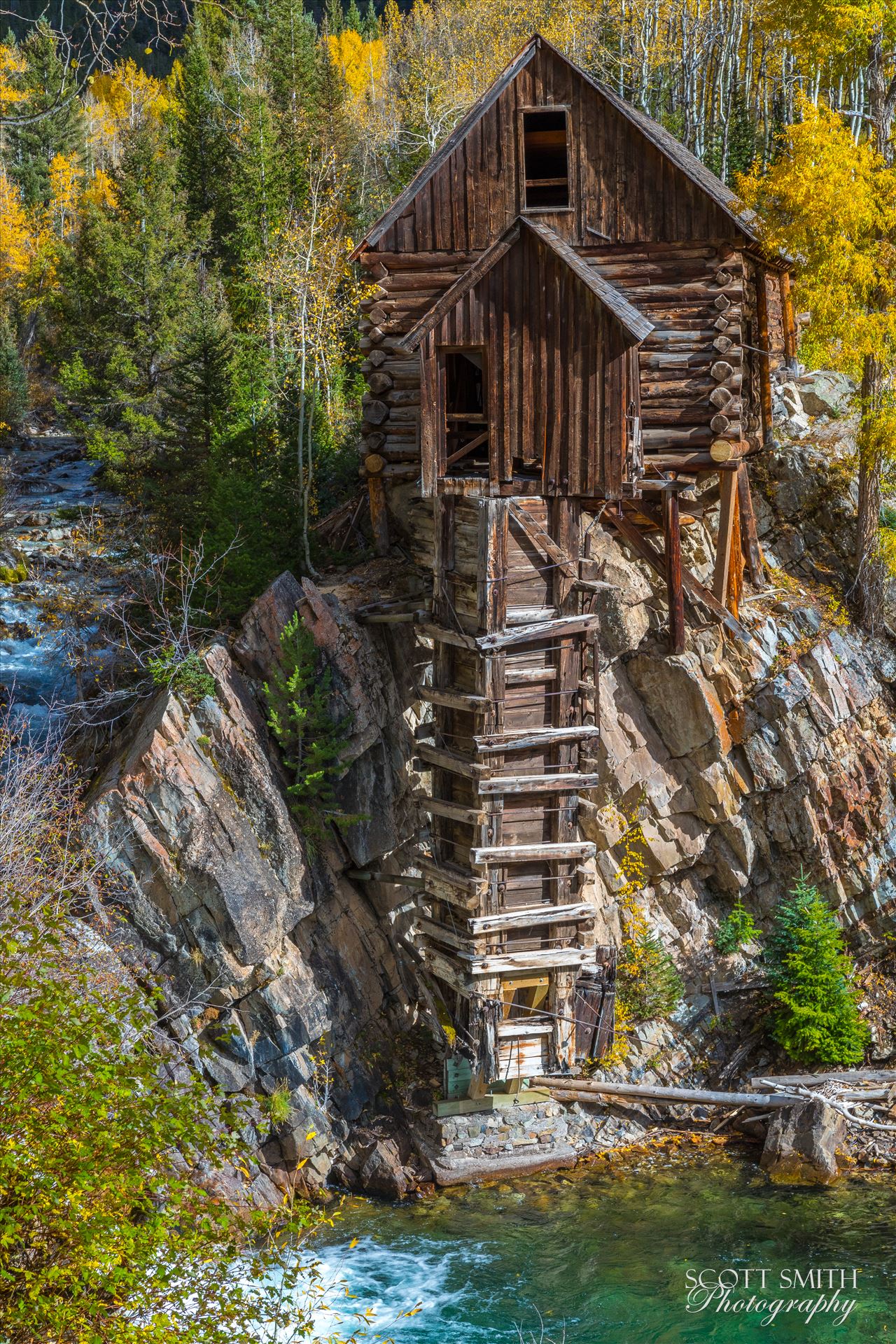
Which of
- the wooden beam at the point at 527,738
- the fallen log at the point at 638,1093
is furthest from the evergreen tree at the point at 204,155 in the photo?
the fallen log at the point at 638,1093

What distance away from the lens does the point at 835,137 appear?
805 inches

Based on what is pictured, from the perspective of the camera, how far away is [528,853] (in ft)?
60.4

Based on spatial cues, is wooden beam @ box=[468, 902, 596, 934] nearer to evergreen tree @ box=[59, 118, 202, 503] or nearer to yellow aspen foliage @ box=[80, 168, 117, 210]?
evergreen tree @ box=[59, 118, 202, 503]

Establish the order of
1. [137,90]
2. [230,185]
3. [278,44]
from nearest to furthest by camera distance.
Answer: [230,185], [278,44], [137,90]

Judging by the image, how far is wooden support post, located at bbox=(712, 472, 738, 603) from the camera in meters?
20.0

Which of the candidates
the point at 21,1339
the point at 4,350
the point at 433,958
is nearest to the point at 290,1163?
the point at 433,958

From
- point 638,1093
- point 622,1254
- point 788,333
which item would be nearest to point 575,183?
point 788,333

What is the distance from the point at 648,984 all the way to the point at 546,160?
14.1 meters

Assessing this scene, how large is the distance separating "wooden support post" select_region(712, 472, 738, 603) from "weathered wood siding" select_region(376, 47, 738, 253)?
12.6ft

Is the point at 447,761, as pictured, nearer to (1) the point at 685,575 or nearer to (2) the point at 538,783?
(2) the point at 538,783

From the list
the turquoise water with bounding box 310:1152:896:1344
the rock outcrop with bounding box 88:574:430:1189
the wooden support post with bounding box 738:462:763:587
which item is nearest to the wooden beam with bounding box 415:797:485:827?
the rock outcrop with bounding box 88:574:430:1189

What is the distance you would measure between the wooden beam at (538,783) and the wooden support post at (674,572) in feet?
10.9

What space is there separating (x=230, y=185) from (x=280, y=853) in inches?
793

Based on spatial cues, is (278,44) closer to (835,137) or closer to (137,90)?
(835,137)
